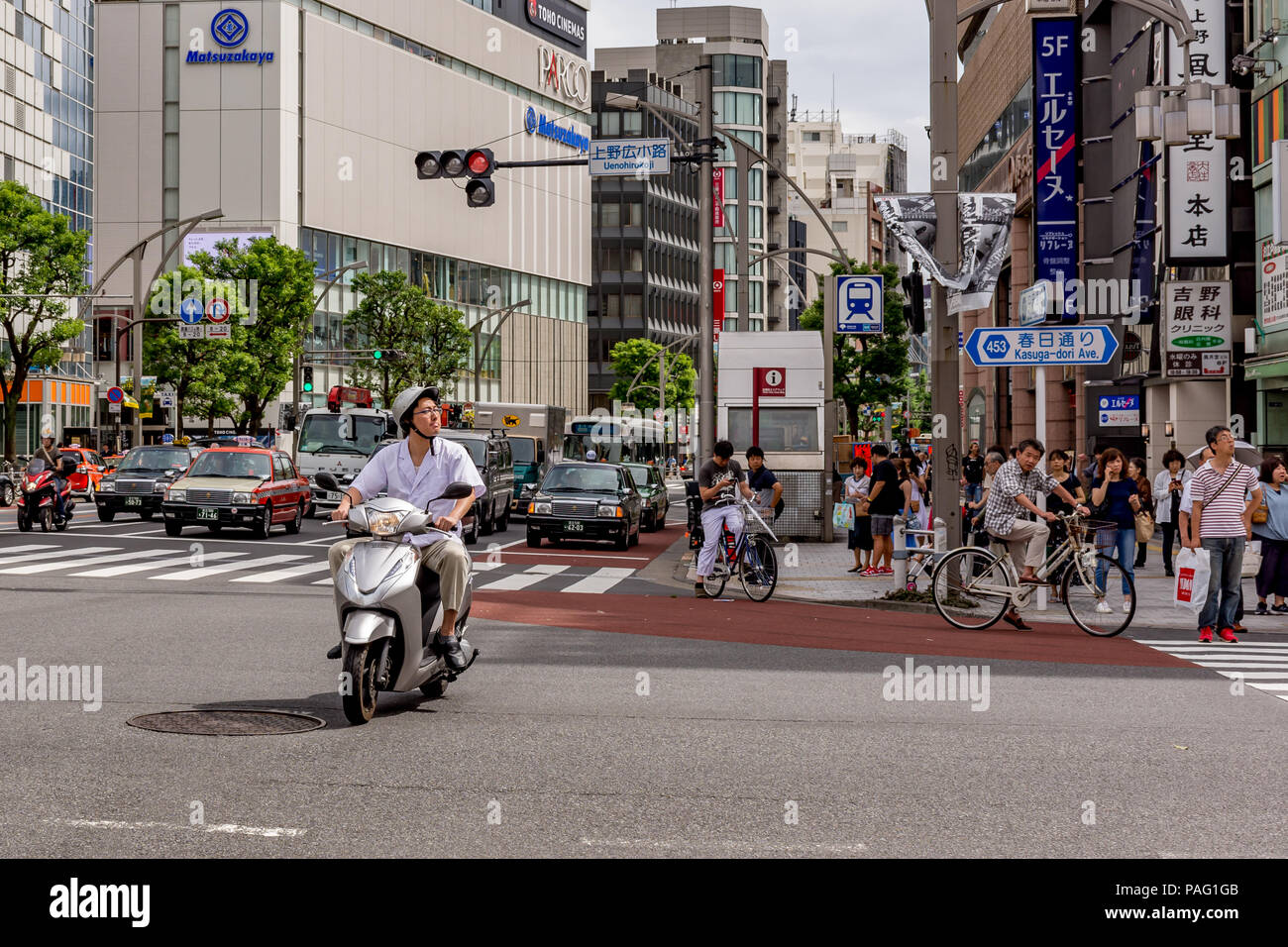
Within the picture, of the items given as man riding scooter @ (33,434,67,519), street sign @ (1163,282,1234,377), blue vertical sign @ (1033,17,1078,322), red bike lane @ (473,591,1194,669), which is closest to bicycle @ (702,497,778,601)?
red bike lane @ (473,591,1194,669)

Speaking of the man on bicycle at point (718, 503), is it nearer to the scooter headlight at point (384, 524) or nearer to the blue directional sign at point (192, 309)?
the scooter headlight at point (384, 524)

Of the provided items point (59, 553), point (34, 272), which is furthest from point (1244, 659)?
point (34, 272)

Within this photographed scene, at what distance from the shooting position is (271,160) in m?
79.4

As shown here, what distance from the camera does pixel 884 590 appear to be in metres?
19.9

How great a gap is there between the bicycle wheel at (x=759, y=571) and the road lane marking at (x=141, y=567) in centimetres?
785

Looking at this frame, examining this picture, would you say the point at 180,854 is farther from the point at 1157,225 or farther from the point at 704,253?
the point at 1157,225

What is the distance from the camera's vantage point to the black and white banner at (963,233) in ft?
56.7

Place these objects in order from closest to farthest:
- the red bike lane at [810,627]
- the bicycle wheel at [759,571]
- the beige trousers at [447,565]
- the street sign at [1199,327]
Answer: the beige trousers at [447,565], the red bike lane at [810,627], the bicycle wheel at [759,571], the street sign at [1199,327]

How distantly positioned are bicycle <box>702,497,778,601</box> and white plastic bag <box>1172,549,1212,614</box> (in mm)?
4824

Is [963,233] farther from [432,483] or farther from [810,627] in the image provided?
[432,483]

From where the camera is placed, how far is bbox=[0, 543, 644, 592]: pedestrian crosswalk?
1992cm

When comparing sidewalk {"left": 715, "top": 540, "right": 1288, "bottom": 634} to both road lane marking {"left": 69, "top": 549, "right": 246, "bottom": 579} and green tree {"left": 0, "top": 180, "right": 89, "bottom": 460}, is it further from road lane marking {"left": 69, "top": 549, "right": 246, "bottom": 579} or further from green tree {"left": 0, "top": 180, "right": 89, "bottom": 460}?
green tree {"left": 0, "top": 180, "right": 89, "bottom": 460}

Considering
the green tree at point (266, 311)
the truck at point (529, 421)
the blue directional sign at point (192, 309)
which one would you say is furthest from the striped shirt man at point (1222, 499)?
the blue directional sign at point (192, 309)
